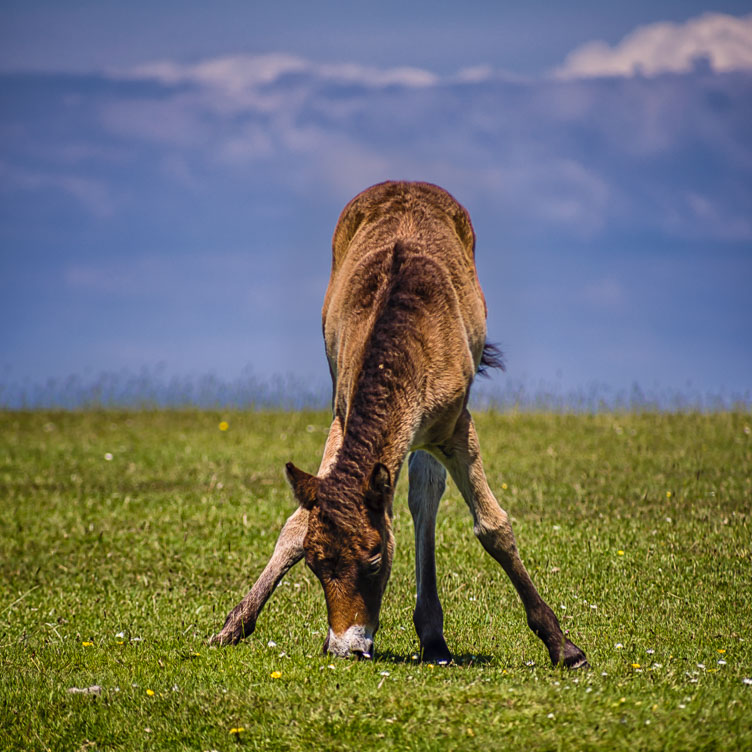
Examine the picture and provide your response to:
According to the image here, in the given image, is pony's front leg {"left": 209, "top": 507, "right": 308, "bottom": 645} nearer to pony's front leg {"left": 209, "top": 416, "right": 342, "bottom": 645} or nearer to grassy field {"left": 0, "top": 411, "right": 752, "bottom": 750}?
pony's front leg {"left": 209, "top": 416, "right": 342, "bottom": 645}

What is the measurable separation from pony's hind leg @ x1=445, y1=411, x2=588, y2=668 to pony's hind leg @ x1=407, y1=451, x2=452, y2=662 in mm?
672

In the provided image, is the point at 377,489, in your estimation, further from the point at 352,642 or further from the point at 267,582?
the point at 267,582

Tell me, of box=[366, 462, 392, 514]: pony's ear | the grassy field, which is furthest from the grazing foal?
the grassy field

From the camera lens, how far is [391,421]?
588 cm

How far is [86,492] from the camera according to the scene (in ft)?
44.4

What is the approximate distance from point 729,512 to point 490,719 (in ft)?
23.3

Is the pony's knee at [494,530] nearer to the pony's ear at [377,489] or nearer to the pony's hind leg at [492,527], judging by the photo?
the pony's hind leg at [492,527]

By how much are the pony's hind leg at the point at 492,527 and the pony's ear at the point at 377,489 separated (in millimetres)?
1275

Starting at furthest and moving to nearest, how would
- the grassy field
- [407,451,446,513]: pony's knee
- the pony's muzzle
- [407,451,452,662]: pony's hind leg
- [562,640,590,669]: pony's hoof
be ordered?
[407,451,446,513]: pony's knee < [407,451,452,662]: pony's hind leg < [562,640,590,669]: pony's hoof < the pony's muzzle < the grassy field

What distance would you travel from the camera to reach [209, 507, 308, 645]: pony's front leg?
22.3ft

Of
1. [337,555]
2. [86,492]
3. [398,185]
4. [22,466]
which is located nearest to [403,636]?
[337,555]

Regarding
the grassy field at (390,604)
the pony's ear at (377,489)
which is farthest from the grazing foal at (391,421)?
the grassy field at (390,604)

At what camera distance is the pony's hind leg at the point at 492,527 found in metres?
6.63

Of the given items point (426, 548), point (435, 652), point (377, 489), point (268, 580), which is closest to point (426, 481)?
point (426, 548)
